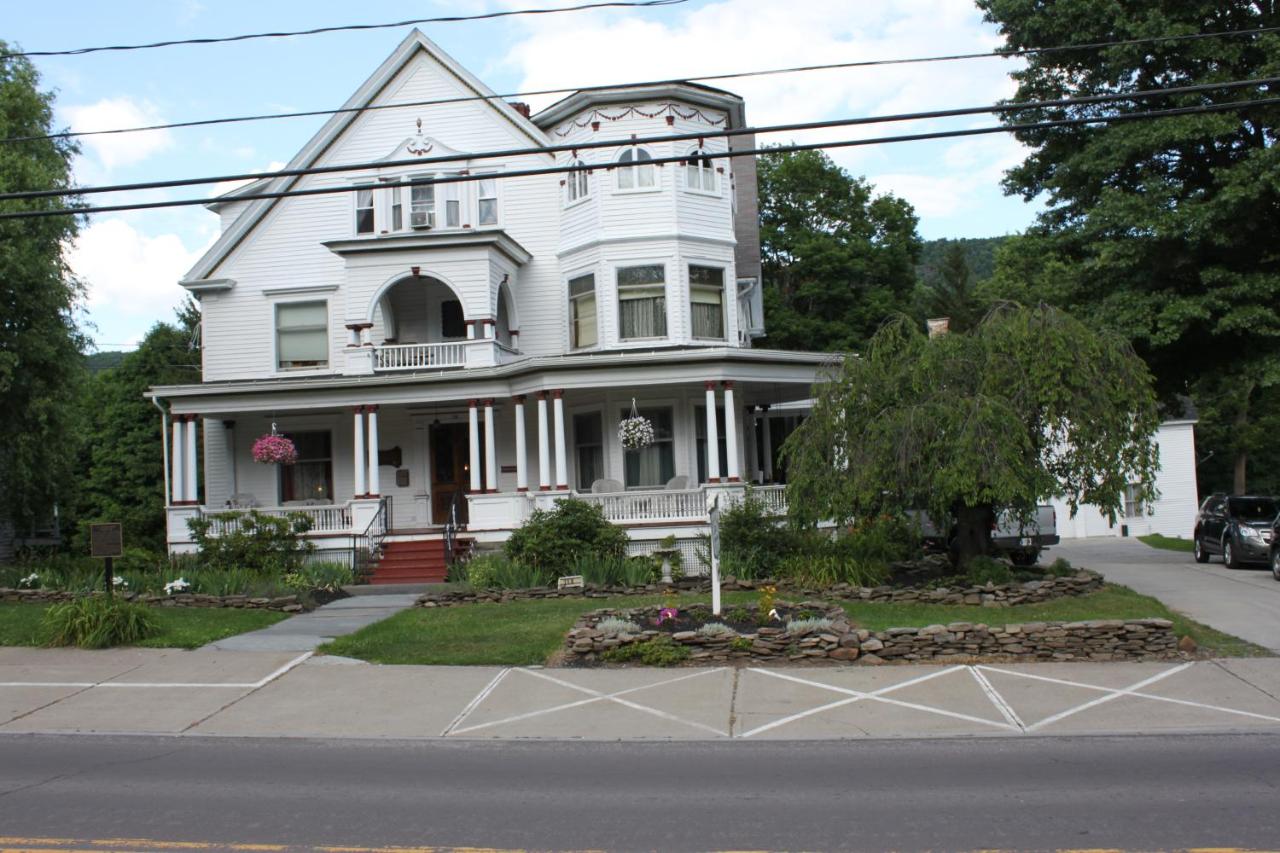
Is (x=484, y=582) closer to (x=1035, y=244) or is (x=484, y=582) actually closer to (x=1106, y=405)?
(x=1106, y=405)

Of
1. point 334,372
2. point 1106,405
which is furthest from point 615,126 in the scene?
point 1106,405

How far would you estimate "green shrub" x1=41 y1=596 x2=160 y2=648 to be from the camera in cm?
1405

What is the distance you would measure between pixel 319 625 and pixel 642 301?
11188mm

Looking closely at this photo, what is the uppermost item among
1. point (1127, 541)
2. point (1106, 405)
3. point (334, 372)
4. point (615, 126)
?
point (615, 126)

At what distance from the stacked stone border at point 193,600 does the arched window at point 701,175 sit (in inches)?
504

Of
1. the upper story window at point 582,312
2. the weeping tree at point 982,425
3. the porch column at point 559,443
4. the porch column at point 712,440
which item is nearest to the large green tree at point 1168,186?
the weeping tree at point 982,425

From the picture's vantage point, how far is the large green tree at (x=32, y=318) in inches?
778

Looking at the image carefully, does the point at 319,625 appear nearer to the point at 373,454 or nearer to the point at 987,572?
the point at 373,454

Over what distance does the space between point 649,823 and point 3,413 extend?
61.1ft

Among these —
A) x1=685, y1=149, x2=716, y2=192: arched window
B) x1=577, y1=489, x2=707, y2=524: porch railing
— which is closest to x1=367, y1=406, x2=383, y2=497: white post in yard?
x1=577, y1=489, x2=707, y2=524: porch railing

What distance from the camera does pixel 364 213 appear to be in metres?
25.4

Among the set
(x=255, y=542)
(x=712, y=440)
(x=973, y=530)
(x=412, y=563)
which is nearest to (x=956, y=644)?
(x=973, y=530)

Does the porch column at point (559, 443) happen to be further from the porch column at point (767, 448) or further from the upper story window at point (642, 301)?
the porch column at point (767, 448)

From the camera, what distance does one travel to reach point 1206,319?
22328 mm
